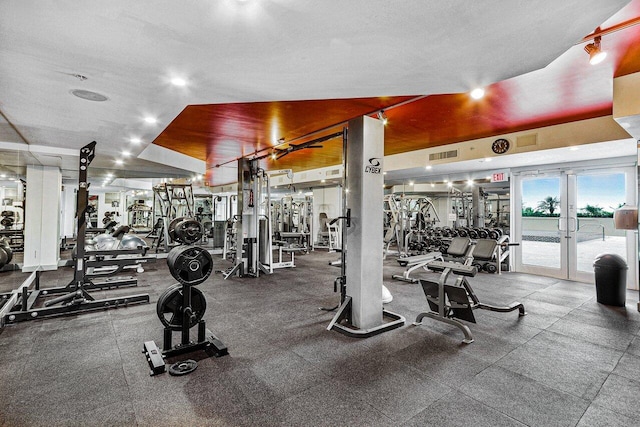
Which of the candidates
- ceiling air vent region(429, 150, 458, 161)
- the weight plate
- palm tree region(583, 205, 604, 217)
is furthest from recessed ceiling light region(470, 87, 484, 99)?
palm tree region(583, 205, 604, 217)

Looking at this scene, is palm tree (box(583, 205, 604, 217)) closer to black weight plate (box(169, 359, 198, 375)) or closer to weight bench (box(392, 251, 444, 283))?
weight bench (box(392, 251, 444, 283))

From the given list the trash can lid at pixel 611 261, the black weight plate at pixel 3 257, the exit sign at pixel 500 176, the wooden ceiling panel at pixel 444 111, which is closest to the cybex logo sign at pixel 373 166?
the wooden ceiling panel at pixel 444 111

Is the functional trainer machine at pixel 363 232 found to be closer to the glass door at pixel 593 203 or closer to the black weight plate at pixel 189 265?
the black weight plate at pixel 189 265

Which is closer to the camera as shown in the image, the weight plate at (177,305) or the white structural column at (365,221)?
the weight plate at (177,305)

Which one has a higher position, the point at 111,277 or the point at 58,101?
the point at 58,101

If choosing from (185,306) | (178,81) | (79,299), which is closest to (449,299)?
(185,306)

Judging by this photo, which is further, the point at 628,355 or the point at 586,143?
the point at 586,143

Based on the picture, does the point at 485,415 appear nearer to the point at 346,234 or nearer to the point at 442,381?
the point at 442,381

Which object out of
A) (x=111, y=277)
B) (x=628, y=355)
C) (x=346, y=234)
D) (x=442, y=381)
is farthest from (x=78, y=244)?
(x=628, y=355)

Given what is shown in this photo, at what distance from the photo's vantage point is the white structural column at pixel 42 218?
267 inches

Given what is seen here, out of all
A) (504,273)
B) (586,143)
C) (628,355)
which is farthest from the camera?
(504,273)

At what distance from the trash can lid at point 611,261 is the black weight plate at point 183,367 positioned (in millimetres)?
5911

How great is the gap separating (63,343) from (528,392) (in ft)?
14.0

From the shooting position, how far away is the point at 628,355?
3.07 m
